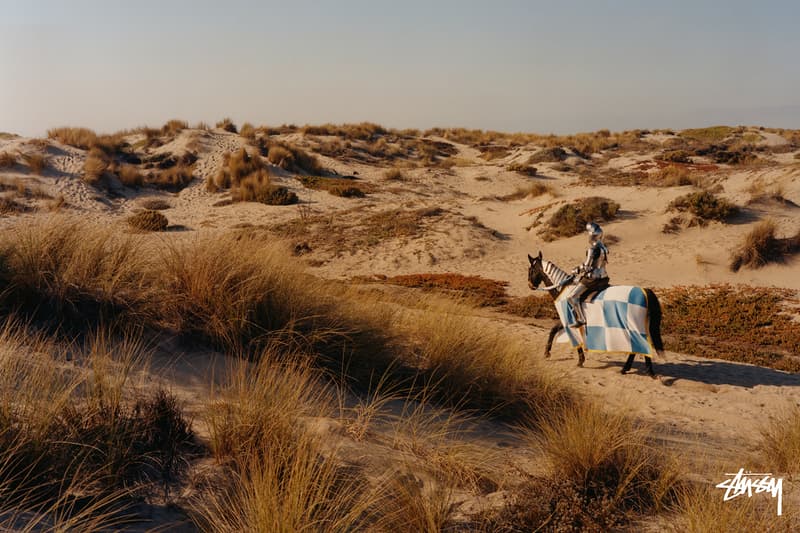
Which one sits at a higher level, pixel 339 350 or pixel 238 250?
pixel 238 250

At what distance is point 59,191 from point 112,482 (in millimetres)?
24226

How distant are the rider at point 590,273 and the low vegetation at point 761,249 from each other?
10.1 meters

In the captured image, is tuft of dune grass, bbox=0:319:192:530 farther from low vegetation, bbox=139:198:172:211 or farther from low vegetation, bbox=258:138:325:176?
low vegetation, bbox=258:138:325:176

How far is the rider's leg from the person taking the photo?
895cm

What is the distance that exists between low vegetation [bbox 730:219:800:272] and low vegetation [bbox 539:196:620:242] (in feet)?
16.3

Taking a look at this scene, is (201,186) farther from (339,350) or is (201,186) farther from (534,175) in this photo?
(339,350)

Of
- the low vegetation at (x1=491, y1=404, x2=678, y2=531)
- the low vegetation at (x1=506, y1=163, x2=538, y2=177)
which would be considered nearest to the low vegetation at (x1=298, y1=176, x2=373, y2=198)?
the low vegetation at (x1=506, y1=163, x2=538, y2=177)

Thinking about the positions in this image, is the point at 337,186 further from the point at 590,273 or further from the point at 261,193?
the point at 590,273

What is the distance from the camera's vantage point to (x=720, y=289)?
49.4 ft

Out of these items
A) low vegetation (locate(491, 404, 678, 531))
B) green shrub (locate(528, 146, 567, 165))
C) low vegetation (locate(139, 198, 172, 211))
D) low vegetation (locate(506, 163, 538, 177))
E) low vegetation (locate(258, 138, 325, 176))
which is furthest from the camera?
green shrub (locate(528, 146, 567, 165))

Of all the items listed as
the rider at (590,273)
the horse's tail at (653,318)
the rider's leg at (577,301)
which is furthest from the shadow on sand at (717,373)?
the rider at (590,273)

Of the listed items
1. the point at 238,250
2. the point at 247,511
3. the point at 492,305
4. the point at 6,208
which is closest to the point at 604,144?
the point at 492,305

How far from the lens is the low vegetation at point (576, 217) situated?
66.8ft

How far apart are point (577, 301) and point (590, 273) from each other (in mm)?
533
